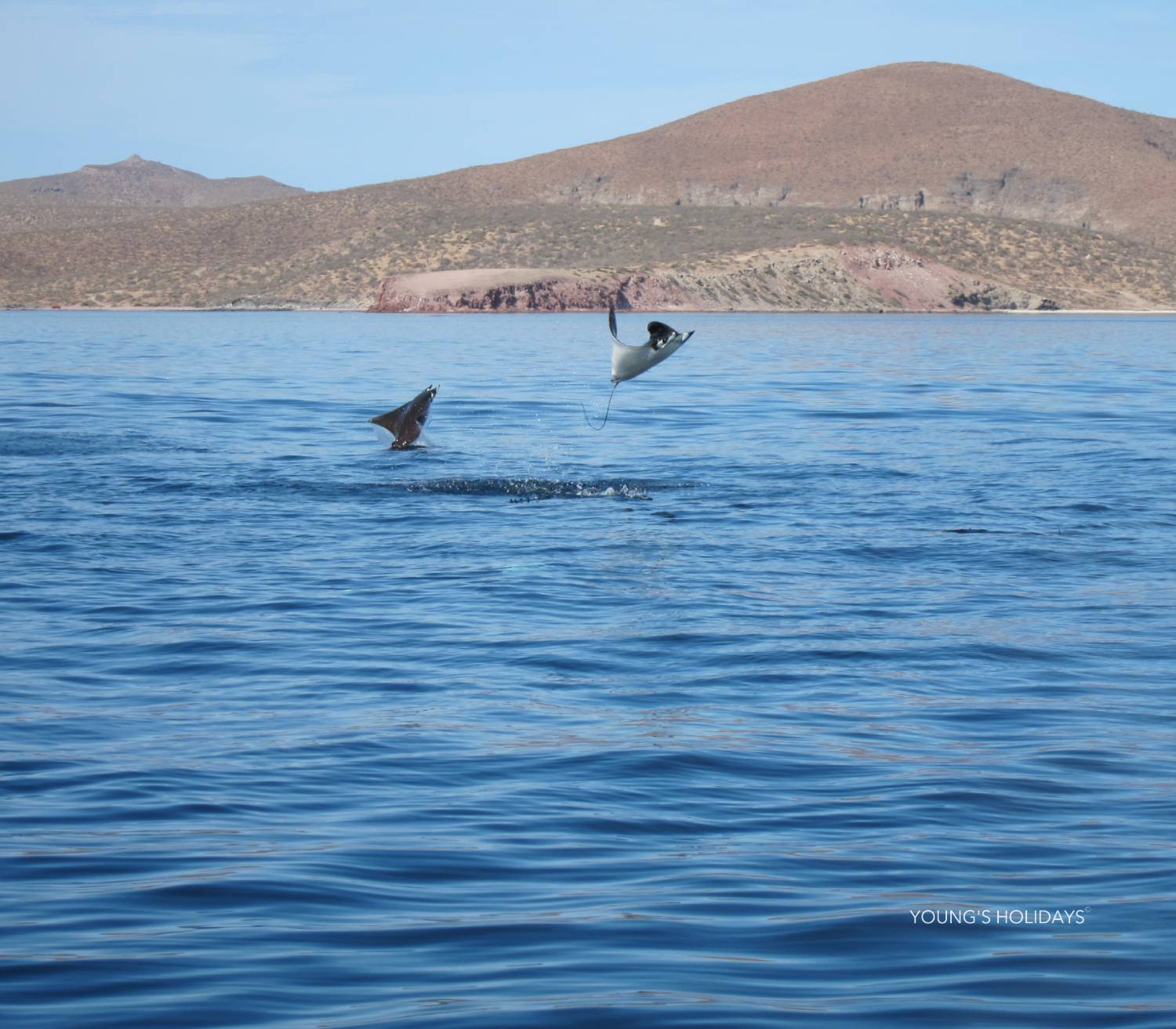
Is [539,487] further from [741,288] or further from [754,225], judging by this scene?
[754,225]

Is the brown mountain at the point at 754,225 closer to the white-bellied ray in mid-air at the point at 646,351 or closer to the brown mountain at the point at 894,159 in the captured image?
the brown mountain at the point at 894,159

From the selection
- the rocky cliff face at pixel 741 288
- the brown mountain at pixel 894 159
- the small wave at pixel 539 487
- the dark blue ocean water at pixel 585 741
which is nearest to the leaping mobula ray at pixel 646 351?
the dark blue ocean water at pixel 585 741

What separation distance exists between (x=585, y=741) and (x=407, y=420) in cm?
1379

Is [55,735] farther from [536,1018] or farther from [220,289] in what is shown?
[220,289]

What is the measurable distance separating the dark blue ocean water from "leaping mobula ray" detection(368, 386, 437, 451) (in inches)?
29.6

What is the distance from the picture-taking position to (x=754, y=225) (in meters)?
110

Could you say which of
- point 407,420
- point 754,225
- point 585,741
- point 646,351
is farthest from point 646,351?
point 754,225

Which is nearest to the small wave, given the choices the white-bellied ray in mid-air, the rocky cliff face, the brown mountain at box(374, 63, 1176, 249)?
the white-bellied ray in mid-air

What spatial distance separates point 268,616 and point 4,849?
499 cm

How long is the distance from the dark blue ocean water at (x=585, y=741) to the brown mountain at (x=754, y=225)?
71736 mm

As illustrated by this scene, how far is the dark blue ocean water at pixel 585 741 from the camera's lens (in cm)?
513

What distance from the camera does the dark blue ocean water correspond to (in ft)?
16.8

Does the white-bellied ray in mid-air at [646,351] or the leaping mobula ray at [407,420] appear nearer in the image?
the white-bellied ray in mid-air at [646,351]

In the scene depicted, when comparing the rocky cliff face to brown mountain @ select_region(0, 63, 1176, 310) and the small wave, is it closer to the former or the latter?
brown mountain @ select_region(0, 63, 1176, 310)
